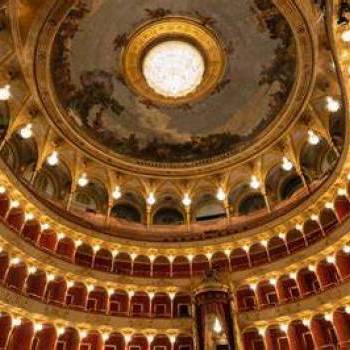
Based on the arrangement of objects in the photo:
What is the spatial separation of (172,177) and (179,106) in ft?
20.6

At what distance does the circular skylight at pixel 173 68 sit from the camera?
3306 cm

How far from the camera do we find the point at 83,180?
33.7m

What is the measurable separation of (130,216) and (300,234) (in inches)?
579

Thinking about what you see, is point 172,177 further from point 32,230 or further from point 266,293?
point 32,230

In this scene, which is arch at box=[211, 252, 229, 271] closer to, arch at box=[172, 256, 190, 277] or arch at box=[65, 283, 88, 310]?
arch at box=[172, 256, 190, 277]

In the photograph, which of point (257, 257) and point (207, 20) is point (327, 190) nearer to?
point (257, 257)

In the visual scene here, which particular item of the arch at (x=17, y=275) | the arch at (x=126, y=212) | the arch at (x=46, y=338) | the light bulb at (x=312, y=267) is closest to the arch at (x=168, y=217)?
the arch at (x=126, y=212)

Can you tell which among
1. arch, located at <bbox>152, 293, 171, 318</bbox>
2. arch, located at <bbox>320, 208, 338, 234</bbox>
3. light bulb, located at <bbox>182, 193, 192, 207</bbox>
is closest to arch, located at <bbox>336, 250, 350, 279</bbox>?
arch, located at <bbox>320, 208, 338, 234</bbox>

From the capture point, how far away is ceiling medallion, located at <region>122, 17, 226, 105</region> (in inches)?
1251

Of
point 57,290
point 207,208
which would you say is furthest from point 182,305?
point 207,208

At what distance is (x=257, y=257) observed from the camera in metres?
33.4

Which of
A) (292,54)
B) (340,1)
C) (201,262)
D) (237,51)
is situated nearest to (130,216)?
(201,262)

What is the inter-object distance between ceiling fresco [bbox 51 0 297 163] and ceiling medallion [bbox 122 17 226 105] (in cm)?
56

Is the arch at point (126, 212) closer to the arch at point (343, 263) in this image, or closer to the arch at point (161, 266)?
the arch at point (161, 266)
